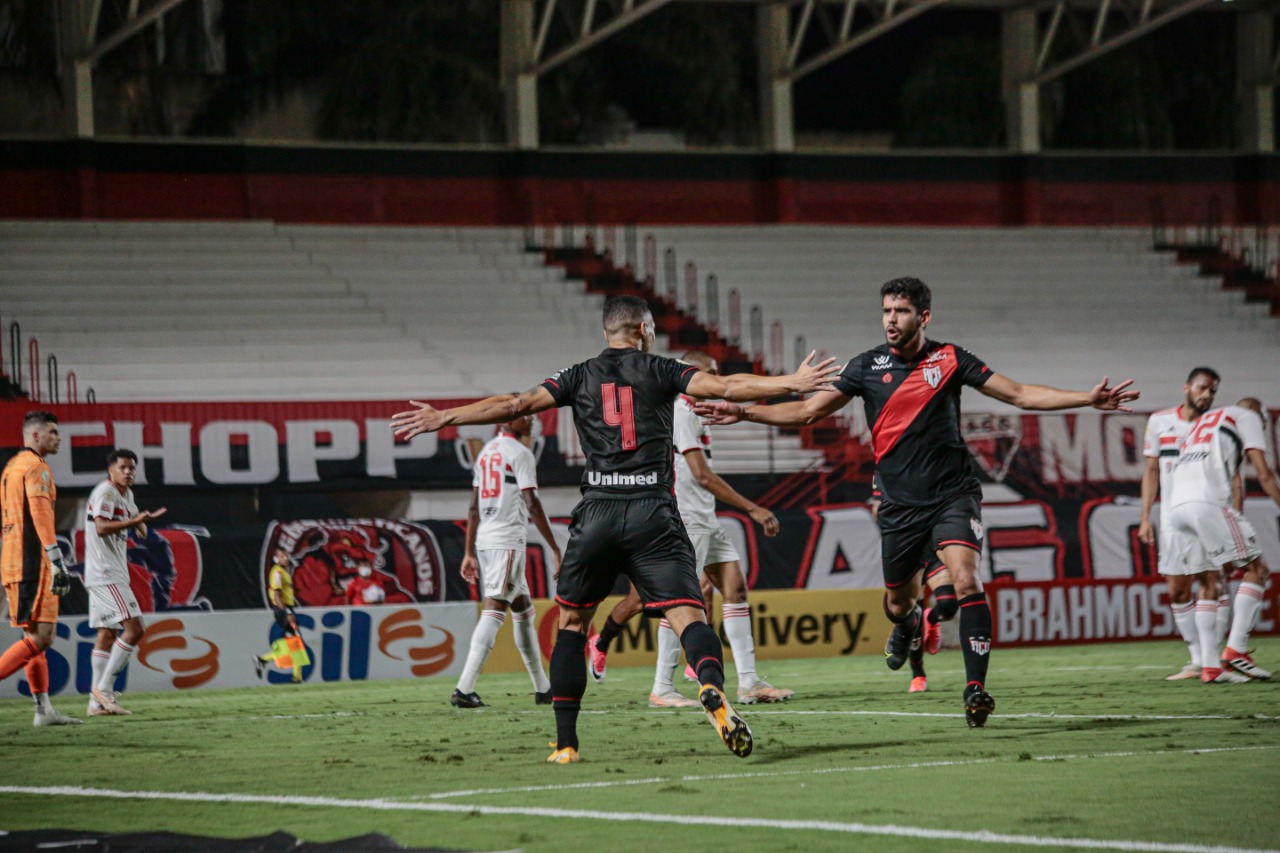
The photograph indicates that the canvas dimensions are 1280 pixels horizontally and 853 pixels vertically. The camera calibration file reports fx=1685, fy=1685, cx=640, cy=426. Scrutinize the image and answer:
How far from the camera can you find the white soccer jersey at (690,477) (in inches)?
432

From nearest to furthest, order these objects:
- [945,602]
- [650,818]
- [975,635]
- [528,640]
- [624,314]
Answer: [650,818] < [624,314] < [975,635] < [945,602] < [528,640]

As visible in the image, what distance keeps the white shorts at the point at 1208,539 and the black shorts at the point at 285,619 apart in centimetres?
772

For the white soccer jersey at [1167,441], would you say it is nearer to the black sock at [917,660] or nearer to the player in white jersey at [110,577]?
the black sock at [917,660]

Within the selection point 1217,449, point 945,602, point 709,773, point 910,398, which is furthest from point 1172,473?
point 709,773

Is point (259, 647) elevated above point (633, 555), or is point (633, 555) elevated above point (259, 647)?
point (633, 555)

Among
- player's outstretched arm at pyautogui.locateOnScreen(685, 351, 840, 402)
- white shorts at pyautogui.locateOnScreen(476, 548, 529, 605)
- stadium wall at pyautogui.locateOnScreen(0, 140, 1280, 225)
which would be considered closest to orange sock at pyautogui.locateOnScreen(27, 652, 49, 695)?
white shorts at pyautogui.locateOnScreen(476, 548, 529, 605)

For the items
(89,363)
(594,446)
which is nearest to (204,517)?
(89,363)

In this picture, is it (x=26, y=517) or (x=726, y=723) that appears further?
(x=26, y=517)

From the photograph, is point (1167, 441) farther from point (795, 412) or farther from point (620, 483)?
point (620, 483)

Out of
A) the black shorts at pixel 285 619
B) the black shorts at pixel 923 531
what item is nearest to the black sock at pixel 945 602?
the black shorts at pixel 923 531

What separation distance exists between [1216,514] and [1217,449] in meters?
0.47

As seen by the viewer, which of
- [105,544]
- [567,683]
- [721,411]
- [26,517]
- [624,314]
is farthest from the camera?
[105,544]

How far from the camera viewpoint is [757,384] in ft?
24.2

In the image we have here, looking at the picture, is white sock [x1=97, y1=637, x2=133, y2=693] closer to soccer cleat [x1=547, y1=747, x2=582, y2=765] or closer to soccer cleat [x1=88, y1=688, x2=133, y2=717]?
soccer cleat [x1=88, y1=688, x2=133, y2=717]
